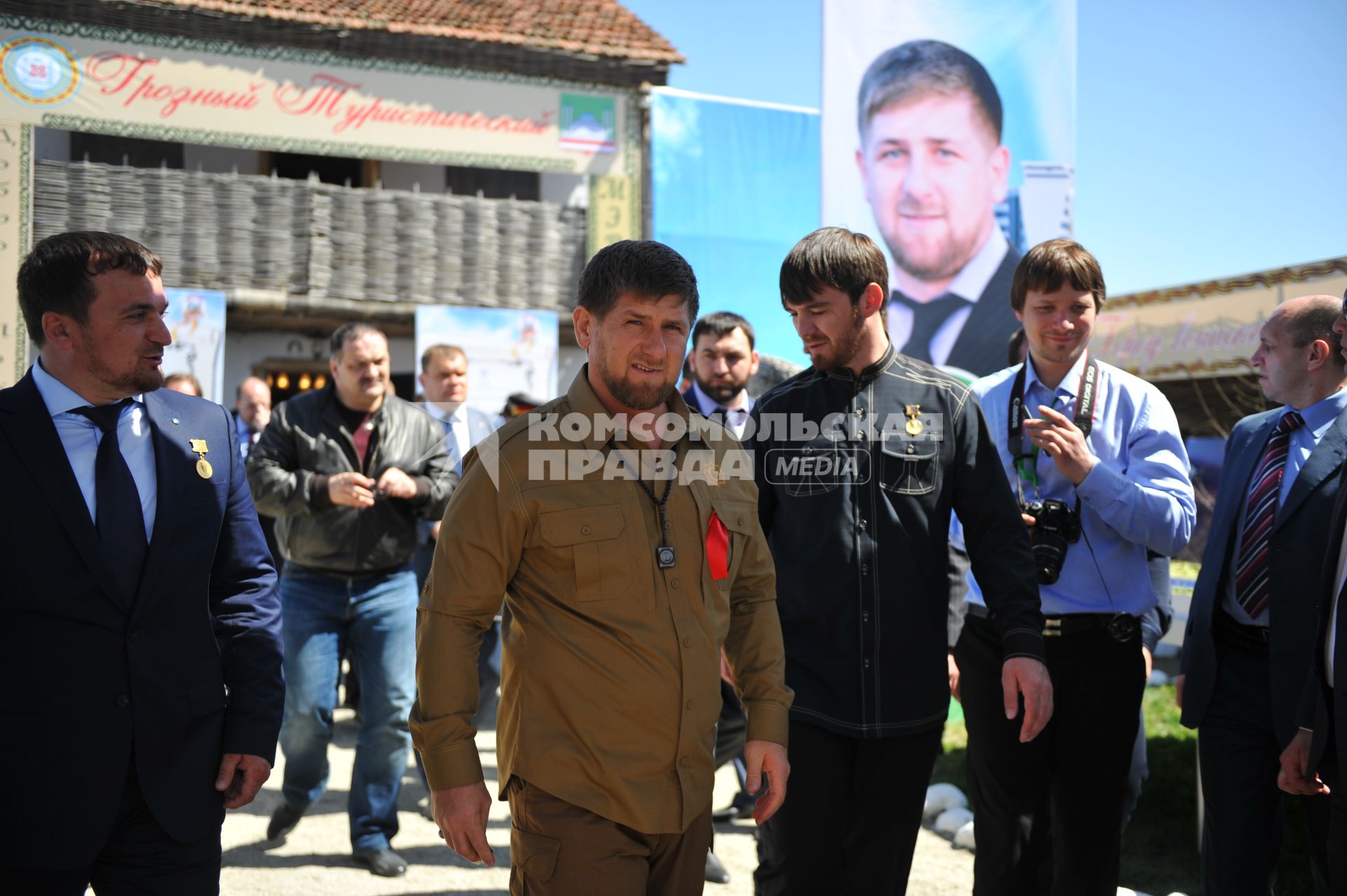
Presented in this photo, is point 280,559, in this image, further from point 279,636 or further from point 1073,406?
point 1073,406

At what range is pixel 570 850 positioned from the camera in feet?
6.98

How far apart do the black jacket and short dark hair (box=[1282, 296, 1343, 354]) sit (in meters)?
1.22

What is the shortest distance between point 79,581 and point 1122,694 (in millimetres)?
2890

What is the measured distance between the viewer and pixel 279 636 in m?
2.73

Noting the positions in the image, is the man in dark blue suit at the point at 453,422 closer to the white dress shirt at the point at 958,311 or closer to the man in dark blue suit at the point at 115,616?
the white dress shirt at the point at 958,311

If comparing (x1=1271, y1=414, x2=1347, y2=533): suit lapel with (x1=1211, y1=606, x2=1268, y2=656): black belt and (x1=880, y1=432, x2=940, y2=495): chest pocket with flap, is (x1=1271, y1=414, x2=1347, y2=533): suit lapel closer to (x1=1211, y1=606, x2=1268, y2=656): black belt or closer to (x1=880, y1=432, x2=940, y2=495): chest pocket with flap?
(x1=1211, y1=606, x2=1268, y2=656): black belt

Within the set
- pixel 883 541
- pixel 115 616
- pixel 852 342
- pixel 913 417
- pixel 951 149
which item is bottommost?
pixel 115 616

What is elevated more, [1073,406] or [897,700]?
[1073,406]

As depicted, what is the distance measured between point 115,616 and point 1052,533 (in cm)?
264

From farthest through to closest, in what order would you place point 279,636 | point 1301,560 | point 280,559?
point 280,559
point 1301,560
point 279,636

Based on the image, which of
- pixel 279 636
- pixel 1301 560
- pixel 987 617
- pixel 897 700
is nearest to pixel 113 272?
pixel 279 636

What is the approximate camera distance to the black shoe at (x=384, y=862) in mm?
4512

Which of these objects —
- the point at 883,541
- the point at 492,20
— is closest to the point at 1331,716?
the point at 883,541

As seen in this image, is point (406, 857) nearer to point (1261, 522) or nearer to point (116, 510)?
point (116, 510)
